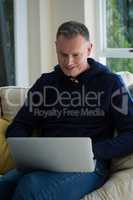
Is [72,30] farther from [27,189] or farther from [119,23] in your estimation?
[119,23]

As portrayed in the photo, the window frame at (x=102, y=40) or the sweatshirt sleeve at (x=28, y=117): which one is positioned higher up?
the window frame at (x=102, y=40)

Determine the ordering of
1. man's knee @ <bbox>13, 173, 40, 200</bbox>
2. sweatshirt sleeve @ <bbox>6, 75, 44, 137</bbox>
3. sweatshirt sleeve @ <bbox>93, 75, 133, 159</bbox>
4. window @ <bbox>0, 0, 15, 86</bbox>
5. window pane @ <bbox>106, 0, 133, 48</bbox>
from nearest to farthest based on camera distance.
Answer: man's knee @ <bbox>13, 173, 40, 200</bbox> < sweatshirt sleeve @ <bbox>93, 75, 133, 159</bbox> < sweatshirt sleeve @ <bbox>6, 75, 44, 137</bbox> < window @ <bbox>0, 0, 15, 86</bbox> < window pane @ <bbox>106, 0, 133, 48</bbox>

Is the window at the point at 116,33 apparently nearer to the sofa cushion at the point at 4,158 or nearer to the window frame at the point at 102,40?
the window frame at the point at 102,40

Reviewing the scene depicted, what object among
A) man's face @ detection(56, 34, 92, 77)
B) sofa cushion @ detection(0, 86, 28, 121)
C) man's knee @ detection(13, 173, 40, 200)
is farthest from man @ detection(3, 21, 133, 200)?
sofa cushion @ detection(0, 86, 28, 121)

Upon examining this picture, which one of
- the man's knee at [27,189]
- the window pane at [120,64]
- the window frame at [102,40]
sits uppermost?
the window frame at [102,40]

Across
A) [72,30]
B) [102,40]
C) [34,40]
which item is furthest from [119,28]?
[72,30]

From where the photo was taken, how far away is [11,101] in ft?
8.24

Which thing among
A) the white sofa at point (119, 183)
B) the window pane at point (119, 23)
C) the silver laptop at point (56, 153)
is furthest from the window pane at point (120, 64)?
the silver laptop at point (56, 153)

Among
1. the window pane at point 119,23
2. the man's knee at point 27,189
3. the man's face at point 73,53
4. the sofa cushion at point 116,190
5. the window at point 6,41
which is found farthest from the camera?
the window pane at point 119,23

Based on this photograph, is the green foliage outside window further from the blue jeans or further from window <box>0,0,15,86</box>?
the blue jeans

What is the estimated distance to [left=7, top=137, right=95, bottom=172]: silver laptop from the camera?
67.4 inches

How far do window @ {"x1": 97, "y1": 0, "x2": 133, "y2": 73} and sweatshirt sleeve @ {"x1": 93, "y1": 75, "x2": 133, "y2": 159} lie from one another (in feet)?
4.63

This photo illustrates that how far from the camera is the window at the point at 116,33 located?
3.44m

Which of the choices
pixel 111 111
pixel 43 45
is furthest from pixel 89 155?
pixel 43 45
